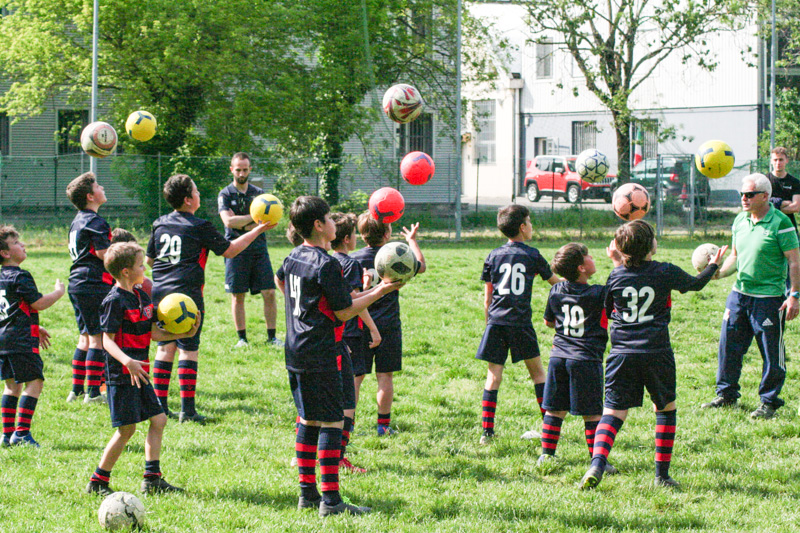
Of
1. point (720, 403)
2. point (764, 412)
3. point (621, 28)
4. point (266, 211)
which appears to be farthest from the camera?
point (621, 28)

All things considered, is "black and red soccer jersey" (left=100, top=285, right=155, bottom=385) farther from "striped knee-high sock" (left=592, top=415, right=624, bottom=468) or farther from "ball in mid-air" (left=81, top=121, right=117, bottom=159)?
"ball in mid-air" (left=81, top=121, right=117, bottom=159)

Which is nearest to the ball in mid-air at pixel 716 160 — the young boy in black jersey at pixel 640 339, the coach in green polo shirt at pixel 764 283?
the coach in green polo shirt at pixel 764 283

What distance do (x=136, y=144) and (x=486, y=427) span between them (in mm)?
18961

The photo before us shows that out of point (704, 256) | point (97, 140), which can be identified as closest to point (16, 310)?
point (97, 140)

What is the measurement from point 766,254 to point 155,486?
5337mm

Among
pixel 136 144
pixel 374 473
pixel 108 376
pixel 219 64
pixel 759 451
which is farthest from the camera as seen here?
pixel 136 144

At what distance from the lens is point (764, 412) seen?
708 centimetres

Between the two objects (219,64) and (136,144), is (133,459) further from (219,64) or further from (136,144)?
(136,144)

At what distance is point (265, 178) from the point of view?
2217 cm

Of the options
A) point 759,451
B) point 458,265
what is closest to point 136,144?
point 458,265

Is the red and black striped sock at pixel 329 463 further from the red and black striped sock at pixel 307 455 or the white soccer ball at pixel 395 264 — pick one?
the white soccer ball at pixel 395 264

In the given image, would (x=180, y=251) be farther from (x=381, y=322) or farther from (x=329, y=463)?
(x=329, y=463)

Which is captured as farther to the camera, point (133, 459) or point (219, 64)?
point (219, 64)

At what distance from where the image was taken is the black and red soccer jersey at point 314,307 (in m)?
4.79
